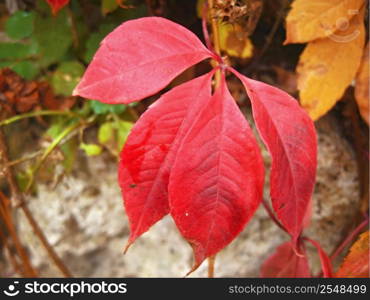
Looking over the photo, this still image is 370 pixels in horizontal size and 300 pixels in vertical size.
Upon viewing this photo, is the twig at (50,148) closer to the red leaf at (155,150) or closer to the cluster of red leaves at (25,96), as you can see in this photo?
the cluster of red leaves at (25,96)

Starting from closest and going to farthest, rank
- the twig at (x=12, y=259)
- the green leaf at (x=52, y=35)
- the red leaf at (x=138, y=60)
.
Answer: the red leaf at (x=138, y=60), the green leaf at (x=52, y=35), the twig at (x=12, y=259)

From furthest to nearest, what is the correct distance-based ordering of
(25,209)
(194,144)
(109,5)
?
(25,209), (109,5), (194,144)

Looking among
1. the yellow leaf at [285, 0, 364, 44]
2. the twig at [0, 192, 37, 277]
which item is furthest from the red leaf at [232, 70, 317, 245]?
the twig at [0, 192, 37, 277]

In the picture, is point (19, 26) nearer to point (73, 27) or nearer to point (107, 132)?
point (73, 27)

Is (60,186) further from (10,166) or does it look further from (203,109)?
(203,109)

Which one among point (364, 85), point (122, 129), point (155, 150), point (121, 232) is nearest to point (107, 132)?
point (122, 129)

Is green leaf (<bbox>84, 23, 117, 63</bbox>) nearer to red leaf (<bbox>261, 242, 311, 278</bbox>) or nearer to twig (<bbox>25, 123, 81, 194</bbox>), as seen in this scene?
twig (<bbox>25, 123, 81, 194</bbox>)

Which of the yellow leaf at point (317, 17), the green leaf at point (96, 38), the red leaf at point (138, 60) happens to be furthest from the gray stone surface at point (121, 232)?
the red leaf at point (138, 60)

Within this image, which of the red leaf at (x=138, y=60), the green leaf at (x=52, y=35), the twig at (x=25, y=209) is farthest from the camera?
the green leaf at (x=52, y=35)
